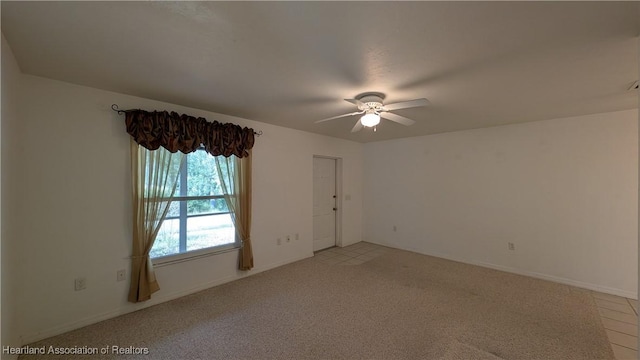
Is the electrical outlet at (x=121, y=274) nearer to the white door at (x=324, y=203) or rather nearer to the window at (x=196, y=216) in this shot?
the window at (x=196, y=216)

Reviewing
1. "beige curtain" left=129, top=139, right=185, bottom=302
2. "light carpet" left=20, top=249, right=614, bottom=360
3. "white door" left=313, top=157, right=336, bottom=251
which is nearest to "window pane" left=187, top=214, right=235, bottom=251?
"beige curtain" left=129, top=139, right=185, bottom=302

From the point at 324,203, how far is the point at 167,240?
9.70ft

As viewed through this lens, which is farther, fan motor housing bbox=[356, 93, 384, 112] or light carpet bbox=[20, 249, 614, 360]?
fan motor housing bbox=[356, 93, 384, 112]

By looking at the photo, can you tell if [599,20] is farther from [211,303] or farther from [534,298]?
[211,303]

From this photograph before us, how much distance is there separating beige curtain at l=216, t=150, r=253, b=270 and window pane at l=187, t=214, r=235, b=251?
14cm

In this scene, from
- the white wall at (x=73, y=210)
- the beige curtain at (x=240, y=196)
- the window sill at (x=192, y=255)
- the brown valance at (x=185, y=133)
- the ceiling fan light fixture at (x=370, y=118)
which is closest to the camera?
the white wall at (x=73, y=210)

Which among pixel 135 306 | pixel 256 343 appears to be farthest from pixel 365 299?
pixel 135 306

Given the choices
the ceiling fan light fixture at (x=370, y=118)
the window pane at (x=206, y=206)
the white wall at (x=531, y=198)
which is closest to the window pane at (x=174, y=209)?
the window pane at (x=206, y=206)

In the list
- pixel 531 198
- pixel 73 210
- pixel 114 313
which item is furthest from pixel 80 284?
pixel 531 198

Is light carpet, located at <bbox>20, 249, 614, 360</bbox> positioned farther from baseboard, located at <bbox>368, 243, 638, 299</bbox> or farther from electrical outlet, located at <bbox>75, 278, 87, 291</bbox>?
electrical outlet, located at <bbox>75, 278, 87, 291</bbox>

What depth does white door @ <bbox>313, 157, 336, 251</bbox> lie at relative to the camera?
5145 mm

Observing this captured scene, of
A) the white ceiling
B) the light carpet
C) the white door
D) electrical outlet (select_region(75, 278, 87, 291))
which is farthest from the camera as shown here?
the white door

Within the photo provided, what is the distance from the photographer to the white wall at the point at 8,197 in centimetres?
171

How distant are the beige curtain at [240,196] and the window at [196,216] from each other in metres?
0.12
